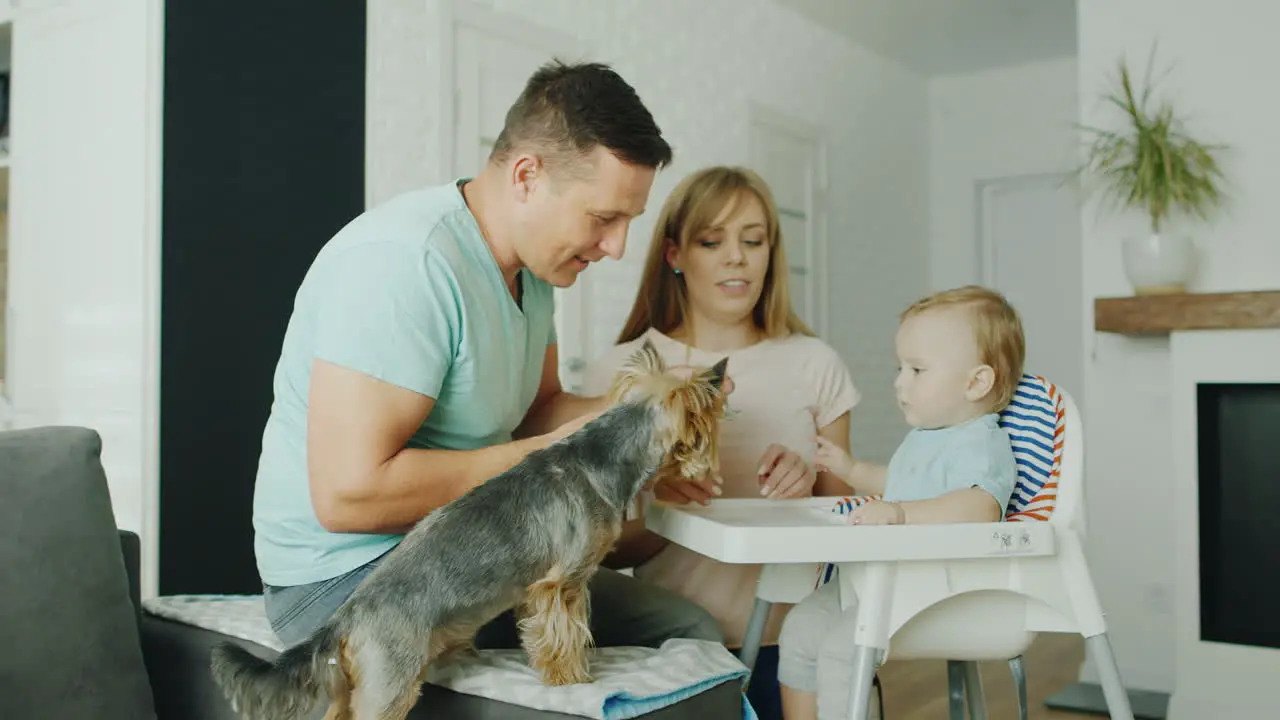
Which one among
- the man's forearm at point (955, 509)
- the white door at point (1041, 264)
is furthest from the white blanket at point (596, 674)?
the white door at point (1041, 264)

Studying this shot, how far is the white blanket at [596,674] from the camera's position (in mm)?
1341

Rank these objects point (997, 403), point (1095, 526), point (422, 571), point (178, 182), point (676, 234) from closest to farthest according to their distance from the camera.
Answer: point (422, 571) → point (997, 403) → point (676, 234) → point (178, 182) → point (1095, 526)

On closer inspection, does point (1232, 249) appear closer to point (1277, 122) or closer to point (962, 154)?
point (1277, 122)

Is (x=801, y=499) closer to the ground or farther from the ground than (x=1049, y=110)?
closer to the ground

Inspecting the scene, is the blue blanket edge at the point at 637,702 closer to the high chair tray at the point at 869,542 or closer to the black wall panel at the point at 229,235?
the high chair tray at the point at 869,542

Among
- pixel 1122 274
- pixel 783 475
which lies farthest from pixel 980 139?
pixel 783 475

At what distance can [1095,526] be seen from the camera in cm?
381

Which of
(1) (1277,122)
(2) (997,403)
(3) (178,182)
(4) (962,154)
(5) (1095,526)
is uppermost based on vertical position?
(4) (962,154)

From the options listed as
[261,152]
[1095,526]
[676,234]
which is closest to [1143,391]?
[1095,526]

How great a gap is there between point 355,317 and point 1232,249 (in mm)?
3318

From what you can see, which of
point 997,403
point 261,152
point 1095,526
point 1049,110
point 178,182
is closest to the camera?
point 997,403

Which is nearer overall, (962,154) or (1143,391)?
(1143,391)

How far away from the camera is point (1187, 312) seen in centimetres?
345

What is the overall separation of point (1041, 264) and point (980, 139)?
0.92m
